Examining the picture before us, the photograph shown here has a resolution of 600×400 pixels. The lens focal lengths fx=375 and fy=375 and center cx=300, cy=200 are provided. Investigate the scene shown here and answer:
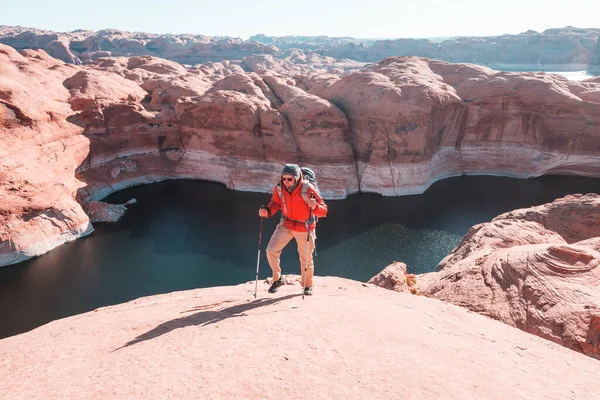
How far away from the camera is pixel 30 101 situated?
22156 millimetres

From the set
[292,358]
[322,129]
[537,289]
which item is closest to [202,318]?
[292,358]

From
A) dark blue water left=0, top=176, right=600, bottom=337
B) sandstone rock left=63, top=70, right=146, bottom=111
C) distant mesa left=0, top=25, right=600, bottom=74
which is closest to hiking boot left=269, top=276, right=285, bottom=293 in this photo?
dark blue water left=0, top=176, right=600, bottom=337

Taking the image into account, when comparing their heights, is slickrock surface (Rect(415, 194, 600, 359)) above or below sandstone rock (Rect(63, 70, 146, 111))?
below

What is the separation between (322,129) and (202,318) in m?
21.4

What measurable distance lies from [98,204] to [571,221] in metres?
24.7

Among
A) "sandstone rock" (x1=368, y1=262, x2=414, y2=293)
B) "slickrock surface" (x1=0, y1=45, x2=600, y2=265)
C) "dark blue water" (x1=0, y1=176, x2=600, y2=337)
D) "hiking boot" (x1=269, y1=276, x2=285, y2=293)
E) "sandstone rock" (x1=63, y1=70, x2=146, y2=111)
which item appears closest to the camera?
"hiking boot" (x1=269, y1=276, x2=285, y2=293)

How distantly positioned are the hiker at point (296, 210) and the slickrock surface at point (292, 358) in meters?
0.99

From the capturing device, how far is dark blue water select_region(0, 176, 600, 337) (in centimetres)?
1597

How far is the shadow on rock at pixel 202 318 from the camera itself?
5727 mm

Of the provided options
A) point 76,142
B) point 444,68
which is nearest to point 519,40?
point 444,68

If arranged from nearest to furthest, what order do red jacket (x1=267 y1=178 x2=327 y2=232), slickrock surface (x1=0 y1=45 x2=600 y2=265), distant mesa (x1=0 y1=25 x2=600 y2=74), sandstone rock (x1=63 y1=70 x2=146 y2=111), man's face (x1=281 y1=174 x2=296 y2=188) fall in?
man's face (x1=281 y1=174 x2=296 y2=188) < red jacket (x1=267 y1=178 x2=327 y2=232) < slickrock surface (x1=0 y1=45 x2=600 y2=265) < sandstone rock (x1=63 y1=70 x2=146 y2=111) < distant mesa (x1=0 y1=25 x2=600 y2=74)

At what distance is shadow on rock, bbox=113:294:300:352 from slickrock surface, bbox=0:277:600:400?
37mm

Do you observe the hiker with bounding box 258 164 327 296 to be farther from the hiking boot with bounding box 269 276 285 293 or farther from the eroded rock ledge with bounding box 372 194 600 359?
the eroded rock ledge with bounding box 372 194 600 359

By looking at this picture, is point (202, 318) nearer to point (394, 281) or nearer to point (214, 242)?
point (394, 281)
